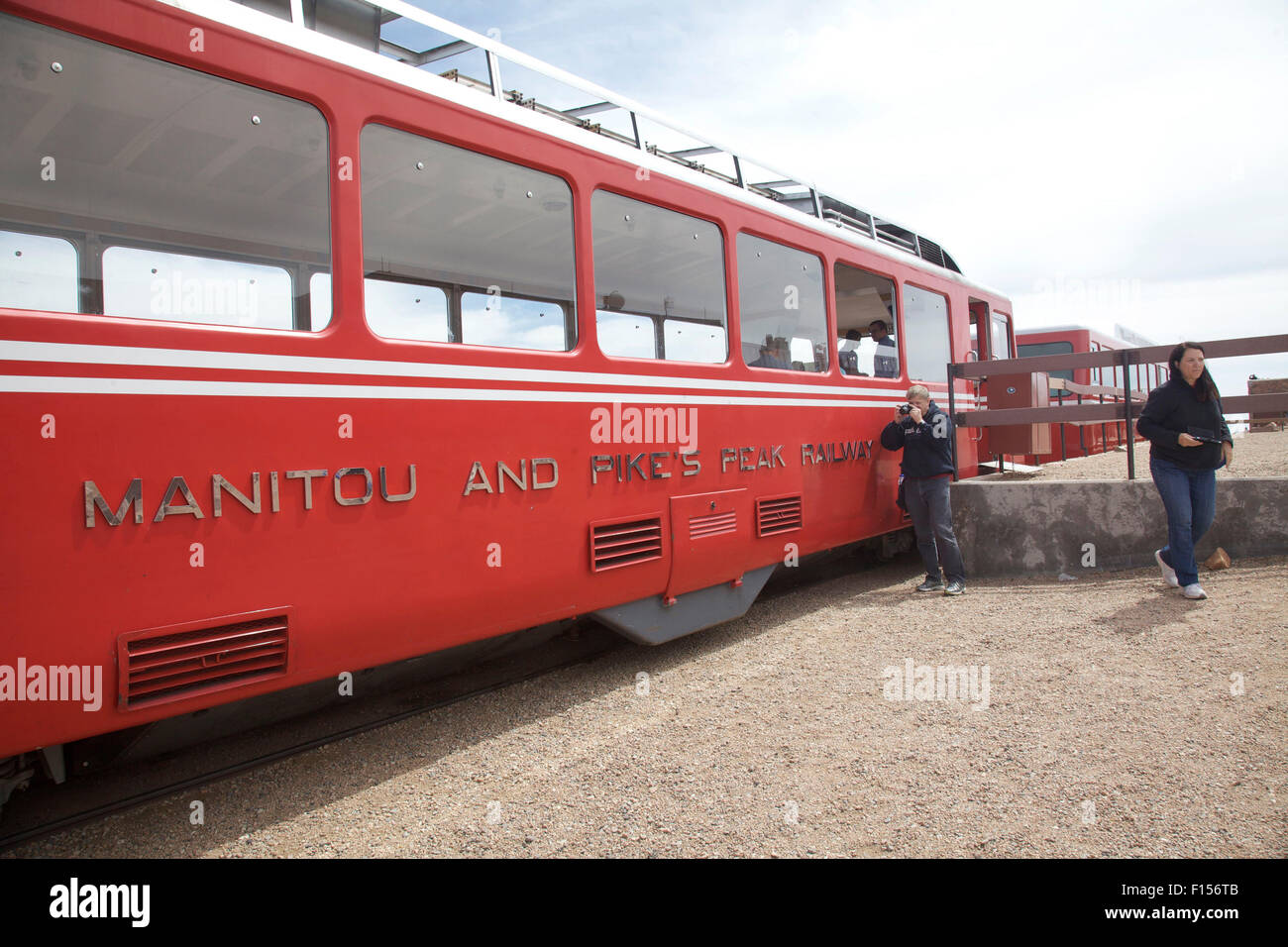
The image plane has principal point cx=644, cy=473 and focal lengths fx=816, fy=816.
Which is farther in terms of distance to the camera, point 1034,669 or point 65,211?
point 1034,669

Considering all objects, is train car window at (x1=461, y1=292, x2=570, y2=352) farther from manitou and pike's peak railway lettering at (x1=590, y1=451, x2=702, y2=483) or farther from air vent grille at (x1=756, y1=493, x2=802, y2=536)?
air vent grille at (x1=756, y1=493, x2=802, y2=536)

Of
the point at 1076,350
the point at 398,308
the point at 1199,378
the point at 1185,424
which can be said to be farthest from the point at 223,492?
the point at 1076,350

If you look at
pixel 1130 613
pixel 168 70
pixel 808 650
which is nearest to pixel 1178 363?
pixel 1130 613

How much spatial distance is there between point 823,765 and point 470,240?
2.79m

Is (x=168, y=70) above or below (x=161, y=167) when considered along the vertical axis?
above

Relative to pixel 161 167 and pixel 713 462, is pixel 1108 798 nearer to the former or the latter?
pixel 713 462

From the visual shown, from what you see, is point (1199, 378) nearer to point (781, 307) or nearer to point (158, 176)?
point (781, 307)

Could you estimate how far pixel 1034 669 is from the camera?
417cm

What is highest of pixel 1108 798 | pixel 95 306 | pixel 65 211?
pixel 65 211

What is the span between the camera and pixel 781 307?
5.58 metres

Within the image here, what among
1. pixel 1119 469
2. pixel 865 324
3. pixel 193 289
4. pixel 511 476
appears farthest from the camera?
pixel 1119 469

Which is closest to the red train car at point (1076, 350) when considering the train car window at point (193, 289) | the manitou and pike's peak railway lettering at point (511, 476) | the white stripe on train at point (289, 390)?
the white stripe on train at point (289, 390)

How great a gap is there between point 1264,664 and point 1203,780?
1379 mm

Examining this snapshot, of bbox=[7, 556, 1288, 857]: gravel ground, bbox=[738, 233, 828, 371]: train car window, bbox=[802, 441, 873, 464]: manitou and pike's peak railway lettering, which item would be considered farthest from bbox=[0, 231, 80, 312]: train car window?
bbox=[802, 441, 873, 464]: manitou and pike's peak railway lettering
